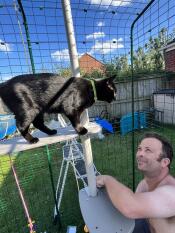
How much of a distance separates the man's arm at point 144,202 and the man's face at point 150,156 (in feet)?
0.60

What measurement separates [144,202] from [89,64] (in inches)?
68.2

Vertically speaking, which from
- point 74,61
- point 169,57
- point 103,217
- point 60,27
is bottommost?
point 103,217

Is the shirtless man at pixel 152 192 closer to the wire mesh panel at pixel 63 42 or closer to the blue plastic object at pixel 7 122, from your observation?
the wire mesh panel at pixel 63 42

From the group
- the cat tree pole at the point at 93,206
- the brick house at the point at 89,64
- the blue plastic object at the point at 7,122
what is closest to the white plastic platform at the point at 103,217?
the cat tree pole at the point at 93,206

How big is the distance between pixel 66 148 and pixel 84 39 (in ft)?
6.16

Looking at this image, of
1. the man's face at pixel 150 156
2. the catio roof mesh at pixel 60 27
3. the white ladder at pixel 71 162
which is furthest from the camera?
the white ladder at pixel 71 162

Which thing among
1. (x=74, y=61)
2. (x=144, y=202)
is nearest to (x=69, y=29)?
(x=74, y=61)

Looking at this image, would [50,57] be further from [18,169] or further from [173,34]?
[18,169]

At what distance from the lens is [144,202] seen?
1.15 meters

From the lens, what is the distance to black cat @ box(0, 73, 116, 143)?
1.29 metres

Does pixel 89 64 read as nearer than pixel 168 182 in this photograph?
No

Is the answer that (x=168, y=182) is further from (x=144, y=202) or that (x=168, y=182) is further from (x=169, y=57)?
(x=169, y=57)

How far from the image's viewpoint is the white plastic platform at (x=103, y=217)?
46.0 inches

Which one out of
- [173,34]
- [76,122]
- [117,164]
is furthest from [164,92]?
[76,122]
